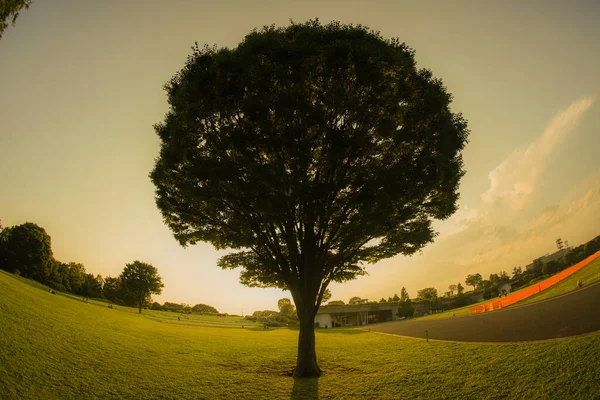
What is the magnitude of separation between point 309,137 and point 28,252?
305 ft

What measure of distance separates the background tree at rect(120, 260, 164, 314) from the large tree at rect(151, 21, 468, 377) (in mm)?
68061

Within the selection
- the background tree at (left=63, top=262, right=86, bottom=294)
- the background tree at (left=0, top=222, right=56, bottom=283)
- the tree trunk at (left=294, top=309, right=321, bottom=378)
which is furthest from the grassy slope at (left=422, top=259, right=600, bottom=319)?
the background tree at (left=0, top=222, right=56, bottom=283)

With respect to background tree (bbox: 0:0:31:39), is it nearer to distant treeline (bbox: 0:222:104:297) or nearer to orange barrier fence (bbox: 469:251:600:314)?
orange barrier fence (bbox: 469:251:600:314)

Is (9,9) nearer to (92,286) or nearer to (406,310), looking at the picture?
(406,310)

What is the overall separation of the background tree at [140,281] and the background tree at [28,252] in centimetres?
2110

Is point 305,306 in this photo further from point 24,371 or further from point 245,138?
point 24,371

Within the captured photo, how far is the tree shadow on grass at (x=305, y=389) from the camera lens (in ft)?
35.1

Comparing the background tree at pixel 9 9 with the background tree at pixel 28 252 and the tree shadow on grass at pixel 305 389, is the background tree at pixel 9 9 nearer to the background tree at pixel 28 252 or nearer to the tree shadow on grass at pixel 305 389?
the tree shadow on grass at pixel 305 389

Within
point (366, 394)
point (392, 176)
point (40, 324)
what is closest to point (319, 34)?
point (392, 176)

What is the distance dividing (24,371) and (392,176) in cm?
1760

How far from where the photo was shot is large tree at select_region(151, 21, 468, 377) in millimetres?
10586

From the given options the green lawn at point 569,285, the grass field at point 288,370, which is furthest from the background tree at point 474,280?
the grass field at point 288,370

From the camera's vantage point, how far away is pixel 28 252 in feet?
230

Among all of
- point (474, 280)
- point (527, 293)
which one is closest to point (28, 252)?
point (527, 293)
